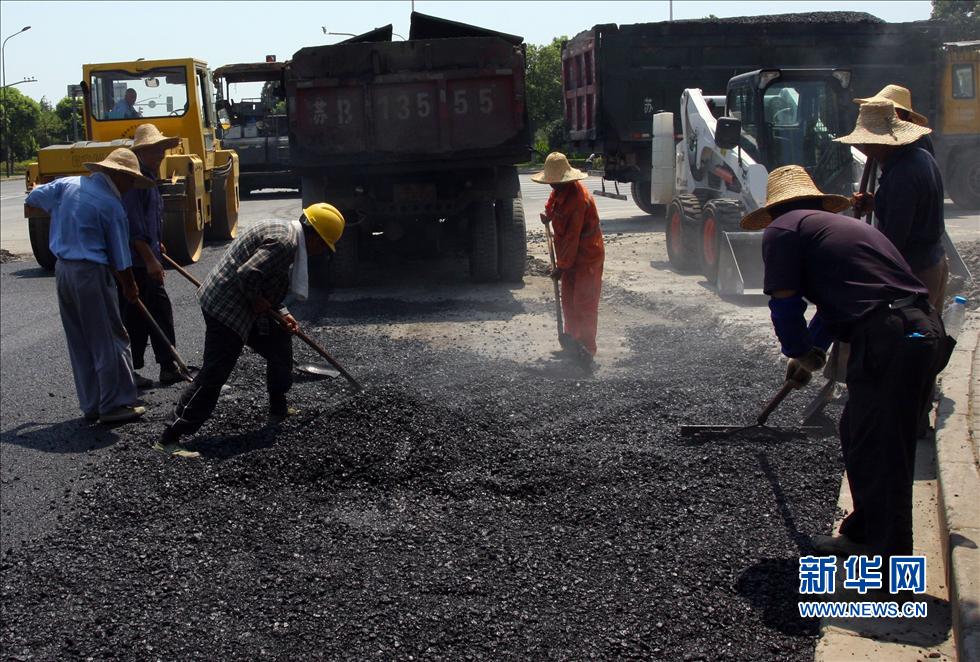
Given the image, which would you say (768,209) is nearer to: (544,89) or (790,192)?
(790,192)

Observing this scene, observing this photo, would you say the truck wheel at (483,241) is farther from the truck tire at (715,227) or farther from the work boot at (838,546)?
the work boot at (838,546)

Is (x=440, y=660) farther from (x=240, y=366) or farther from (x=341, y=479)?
(x=240, y=366)

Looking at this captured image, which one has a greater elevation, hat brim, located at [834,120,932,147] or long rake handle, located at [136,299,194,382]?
hat brim, located at [834,120,932,147]

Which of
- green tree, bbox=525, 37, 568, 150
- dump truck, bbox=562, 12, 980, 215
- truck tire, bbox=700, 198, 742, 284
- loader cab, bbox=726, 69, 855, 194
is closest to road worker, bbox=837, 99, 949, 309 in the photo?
truck tire, bbox=700, 198, 742, 284

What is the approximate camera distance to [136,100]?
14820mm

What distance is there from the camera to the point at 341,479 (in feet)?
17.2

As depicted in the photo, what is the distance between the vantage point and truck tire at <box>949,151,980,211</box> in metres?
17.3

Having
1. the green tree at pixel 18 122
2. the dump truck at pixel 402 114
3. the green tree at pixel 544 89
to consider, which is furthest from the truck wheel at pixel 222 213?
the green tree at pixel 18 122

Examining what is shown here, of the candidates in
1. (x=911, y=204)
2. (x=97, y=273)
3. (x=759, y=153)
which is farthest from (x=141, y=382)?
(x=759, y=153)

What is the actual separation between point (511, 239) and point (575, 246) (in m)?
3.67

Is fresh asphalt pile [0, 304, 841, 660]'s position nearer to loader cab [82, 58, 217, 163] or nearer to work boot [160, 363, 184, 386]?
work boot [160, 363, 184, 386]

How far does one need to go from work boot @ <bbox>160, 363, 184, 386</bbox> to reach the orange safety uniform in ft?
9.62

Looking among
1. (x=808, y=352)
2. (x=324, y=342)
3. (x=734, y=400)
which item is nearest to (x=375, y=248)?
(x=324, y=342)

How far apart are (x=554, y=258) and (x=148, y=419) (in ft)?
10.9
